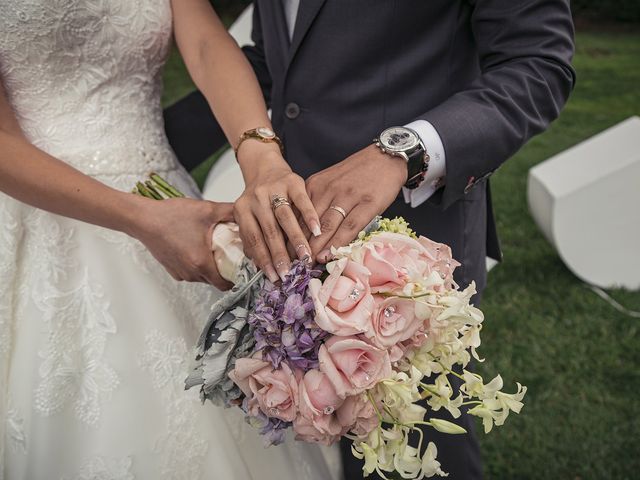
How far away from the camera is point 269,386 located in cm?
136

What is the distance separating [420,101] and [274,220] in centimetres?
63

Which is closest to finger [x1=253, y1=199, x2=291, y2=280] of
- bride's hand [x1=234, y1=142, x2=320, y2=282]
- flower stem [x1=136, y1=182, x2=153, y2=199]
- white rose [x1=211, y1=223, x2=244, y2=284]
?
bride's hand [x1=234, y1=142, x2=320, y2=282]

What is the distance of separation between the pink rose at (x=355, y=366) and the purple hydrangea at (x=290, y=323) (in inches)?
2.0

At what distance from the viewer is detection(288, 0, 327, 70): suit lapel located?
6.01 ft

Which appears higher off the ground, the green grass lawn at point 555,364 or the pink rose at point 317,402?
the pink rose at point 317,402

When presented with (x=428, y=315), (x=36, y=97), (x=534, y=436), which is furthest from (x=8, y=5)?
(x=534, y=436)

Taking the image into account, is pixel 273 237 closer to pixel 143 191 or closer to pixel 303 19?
pixel 143 191

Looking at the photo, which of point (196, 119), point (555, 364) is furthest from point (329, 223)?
point (555, 364)

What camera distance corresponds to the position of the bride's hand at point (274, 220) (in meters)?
1.44

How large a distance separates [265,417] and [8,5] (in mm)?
1247

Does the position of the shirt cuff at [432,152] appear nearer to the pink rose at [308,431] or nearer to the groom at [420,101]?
the groom at [420,101]

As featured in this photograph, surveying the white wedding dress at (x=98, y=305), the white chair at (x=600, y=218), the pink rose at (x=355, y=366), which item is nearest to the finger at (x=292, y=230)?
the pink rose at (x=355, y=366)

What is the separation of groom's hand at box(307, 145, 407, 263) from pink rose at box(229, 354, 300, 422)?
238 mm

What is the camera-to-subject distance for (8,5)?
1.83m
